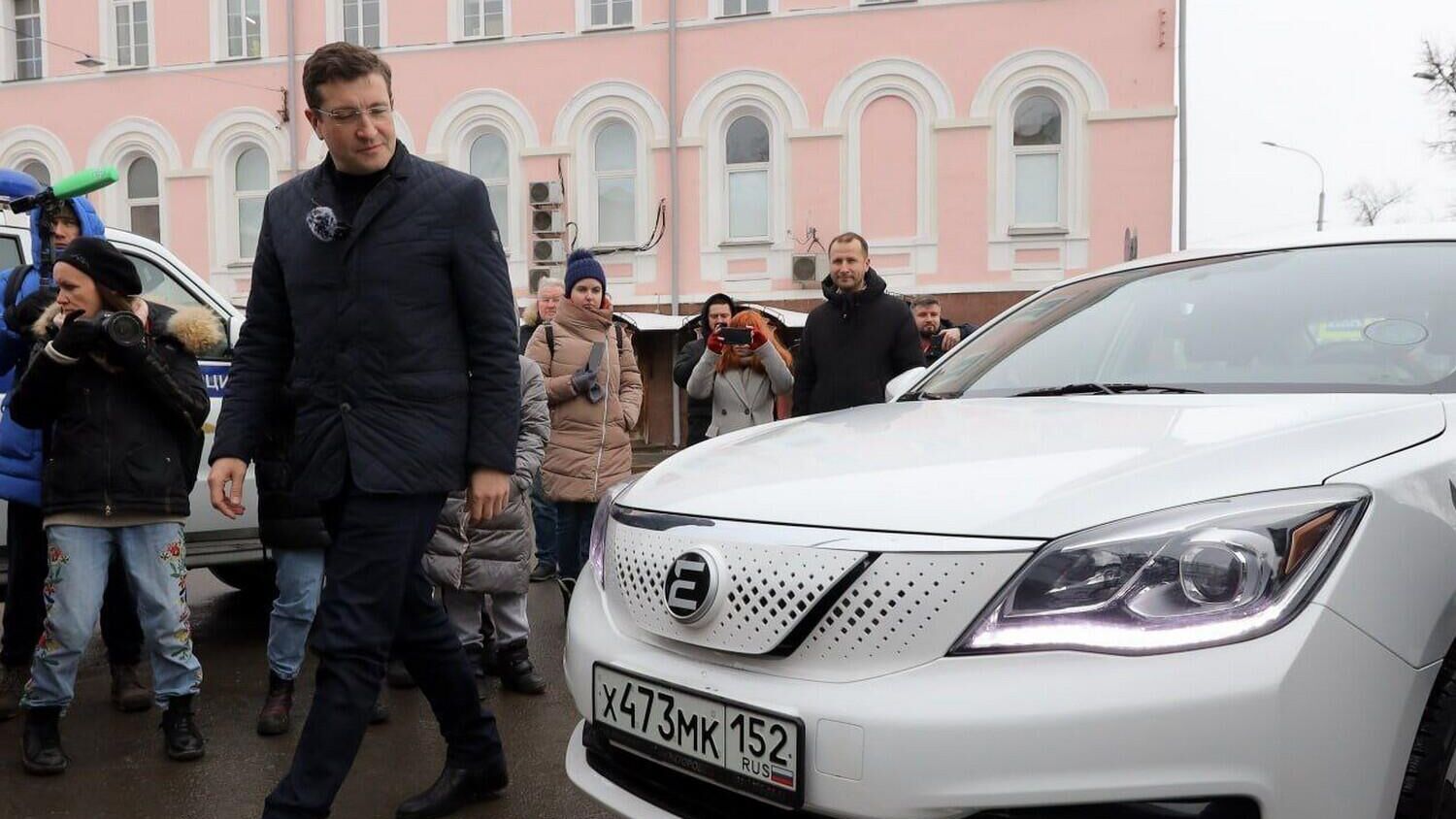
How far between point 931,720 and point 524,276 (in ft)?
52.1

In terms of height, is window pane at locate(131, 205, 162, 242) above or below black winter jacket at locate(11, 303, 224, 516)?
above

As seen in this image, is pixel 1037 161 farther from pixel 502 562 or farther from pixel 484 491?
pixel 484 491

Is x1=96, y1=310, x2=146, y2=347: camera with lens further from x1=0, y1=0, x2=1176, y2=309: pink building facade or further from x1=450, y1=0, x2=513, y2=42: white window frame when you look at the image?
x1=450, y1=0, x2=513, y2=42: white window frame

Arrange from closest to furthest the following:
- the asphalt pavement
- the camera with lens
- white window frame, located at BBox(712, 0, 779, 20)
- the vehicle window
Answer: the asphalt pavement → the camera with lens → the vehicle window → white window frame, located at BBox(712, 0, 779, 20)

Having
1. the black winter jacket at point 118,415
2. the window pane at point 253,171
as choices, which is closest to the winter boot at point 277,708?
the black winter jacket at point 118,415

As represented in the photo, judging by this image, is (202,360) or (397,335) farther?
(202,360)

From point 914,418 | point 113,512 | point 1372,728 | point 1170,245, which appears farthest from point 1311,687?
point 1170,245

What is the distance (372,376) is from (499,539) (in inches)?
67.1

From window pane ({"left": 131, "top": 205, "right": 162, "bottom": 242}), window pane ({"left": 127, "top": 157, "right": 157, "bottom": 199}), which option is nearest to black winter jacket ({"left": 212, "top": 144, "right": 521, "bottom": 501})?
window pane ({"left": 131, "top": 205, "right": 162, "bottom": 242})

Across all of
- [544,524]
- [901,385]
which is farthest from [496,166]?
[901,385]

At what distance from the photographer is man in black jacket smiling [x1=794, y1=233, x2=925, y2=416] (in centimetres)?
535

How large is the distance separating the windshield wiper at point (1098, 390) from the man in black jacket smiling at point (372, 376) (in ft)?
4.42

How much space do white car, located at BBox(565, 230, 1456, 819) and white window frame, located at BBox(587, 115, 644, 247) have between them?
581 inches

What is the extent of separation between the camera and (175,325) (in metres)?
3.58
